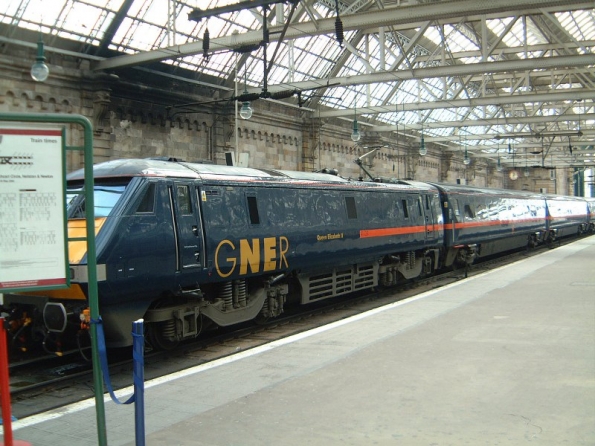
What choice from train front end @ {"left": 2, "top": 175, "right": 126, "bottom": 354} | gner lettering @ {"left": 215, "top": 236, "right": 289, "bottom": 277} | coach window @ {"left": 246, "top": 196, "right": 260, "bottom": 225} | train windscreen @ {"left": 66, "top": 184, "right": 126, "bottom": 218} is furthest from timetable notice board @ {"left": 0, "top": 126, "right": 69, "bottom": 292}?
coach window @ {"left": 246, "top": 196, "right": 260, "bottom": 225}

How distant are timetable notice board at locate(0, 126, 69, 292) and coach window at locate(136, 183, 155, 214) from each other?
3.95 m

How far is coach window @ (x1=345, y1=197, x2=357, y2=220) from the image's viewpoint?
13.9m

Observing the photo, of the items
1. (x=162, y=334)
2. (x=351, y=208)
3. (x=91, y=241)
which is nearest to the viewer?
(x=91, y=241)

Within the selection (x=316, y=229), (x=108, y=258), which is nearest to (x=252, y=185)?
(x=316, y=229)

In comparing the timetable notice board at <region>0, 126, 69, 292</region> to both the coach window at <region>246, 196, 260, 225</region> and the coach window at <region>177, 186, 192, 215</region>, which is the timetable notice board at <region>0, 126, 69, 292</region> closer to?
the coach window at <region>177, 186, 192, 215</region>

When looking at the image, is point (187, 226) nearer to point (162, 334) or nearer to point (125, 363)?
point (162, 334)

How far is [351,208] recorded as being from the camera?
14055 millimetres

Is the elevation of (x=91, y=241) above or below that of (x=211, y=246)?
above

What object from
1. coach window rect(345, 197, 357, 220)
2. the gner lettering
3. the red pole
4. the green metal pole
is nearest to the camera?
the red pole

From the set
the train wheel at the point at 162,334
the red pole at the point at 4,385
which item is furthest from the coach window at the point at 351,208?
the red pole at the point at 4,385

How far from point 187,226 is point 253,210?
1755 millimetres

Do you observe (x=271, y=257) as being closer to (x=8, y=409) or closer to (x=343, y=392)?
(x=343, y=392)

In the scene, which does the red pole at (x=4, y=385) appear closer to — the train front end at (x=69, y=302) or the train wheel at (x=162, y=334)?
the train front end at (x=69, y=302)

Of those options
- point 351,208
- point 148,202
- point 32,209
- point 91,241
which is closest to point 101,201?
point 148,202
